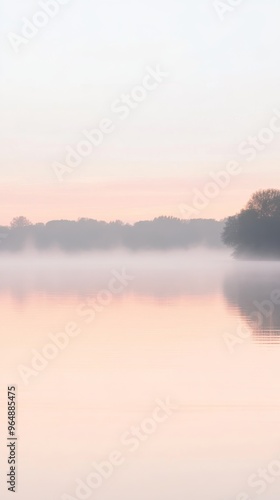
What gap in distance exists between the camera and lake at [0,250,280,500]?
10766mm

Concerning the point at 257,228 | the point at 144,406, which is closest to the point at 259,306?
the point at 144,406

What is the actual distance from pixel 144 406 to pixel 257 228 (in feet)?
291

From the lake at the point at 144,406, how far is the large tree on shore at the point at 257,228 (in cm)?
7660

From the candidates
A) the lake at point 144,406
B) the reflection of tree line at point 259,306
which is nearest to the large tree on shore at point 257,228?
the reflection of tree line at point 259,306

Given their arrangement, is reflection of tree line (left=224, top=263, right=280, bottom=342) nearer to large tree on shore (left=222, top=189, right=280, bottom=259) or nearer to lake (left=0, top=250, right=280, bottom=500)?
lake (left=0, top=250, right=280, bottom=500)

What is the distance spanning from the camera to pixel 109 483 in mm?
10648

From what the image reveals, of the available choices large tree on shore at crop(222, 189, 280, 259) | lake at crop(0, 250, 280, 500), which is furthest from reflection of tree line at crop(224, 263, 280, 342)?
large tree on shore at crop(222, 189, 280, 259)

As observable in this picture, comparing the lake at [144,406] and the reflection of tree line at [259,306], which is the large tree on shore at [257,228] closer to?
the reflection of tree line at [259,306]

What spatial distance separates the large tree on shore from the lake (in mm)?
76604

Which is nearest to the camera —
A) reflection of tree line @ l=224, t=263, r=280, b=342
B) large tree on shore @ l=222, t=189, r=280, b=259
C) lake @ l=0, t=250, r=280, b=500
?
lake @ l=0, t=250, r=280, b=500

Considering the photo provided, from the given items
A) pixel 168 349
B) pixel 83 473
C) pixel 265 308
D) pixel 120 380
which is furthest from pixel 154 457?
pixel 265 308

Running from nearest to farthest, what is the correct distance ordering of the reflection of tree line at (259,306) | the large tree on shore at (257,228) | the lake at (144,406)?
the lake at (144,406) → the reflection of tree line at (259,306) → the large tree on shore at (257,228)

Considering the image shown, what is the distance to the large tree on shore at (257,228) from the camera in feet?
337

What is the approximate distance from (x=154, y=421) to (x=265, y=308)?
16.5 metres
